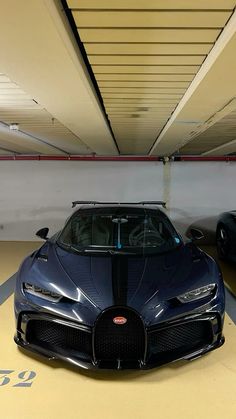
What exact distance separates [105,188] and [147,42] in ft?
16.5

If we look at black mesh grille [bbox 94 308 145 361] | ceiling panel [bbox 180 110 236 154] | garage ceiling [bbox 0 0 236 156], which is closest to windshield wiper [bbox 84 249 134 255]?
black mesh grille [bbox 94 308 145 361]

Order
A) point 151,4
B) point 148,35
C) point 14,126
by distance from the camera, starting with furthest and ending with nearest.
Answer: point 14,126, point 148,35, point 151,4

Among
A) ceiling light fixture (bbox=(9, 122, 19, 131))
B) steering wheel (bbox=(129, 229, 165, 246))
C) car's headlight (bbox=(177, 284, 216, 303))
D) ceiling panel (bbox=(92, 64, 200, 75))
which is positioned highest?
ceiling panel (bbox=(92, 64, 200, 75))

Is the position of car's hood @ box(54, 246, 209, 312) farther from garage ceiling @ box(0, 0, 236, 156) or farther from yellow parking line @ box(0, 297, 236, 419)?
garage ceiling @ box(0, 0, 236, 156)

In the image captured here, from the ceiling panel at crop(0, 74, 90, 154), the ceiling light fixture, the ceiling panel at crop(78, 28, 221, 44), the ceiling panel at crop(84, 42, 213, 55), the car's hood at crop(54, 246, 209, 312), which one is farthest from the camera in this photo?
the ceiling light fixture

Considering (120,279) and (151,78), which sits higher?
(151,78)

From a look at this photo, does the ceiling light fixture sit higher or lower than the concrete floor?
higher

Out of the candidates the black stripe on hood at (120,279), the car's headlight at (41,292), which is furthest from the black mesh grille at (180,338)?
the car's headlight at (41,292)

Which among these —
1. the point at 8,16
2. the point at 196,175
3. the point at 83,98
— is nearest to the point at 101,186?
the point at 196,175

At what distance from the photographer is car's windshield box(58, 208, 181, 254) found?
2.75 m

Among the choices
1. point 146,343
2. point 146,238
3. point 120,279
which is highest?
point 146,238

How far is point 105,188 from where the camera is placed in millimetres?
6312

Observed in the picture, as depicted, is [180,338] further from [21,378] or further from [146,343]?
[21,378]

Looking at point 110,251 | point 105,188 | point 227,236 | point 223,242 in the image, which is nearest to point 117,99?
point 110,251
